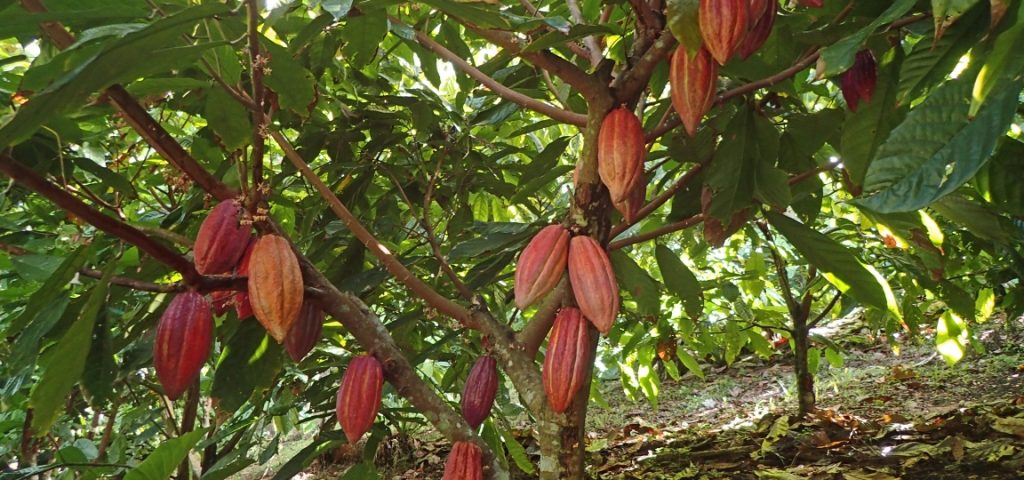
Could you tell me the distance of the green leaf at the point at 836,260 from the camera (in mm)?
1232

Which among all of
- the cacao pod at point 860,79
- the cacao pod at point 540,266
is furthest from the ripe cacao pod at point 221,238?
the cacao pod at point 860,79

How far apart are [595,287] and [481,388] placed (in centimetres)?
30

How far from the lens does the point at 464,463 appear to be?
996mm

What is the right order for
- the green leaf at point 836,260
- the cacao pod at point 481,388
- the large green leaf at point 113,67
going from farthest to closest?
the green leaf at point 836,260
the cacao pod at point 481,388
the large green leaf at point 113,67

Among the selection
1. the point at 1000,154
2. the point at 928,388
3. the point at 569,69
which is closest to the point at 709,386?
the point at 928,388

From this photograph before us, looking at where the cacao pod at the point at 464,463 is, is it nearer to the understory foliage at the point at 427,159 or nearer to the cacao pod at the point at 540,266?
the understory foliage at the point at 427,159

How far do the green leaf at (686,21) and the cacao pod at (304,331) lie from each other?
578 millimetres

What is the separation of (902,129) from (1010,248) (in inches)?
41.9

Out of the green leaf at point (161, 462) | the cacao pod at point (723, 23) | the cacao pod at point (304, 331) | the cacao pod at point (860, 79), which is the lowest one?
the green leaf at point (161, 462)

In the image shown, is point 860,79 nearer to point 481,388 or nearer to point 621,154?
point 621,154

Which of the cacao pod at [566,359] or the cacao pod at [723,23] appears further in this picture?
the cacao pod at [566,359]

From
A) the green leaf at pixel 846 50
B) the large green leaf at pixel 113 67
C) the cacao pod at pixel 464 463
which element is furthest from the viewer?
the cacao pod at pixel 464 463

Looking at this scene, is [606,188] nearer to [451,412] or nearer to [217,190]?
[451,412]

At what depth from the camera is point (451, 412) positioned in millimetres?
1056
